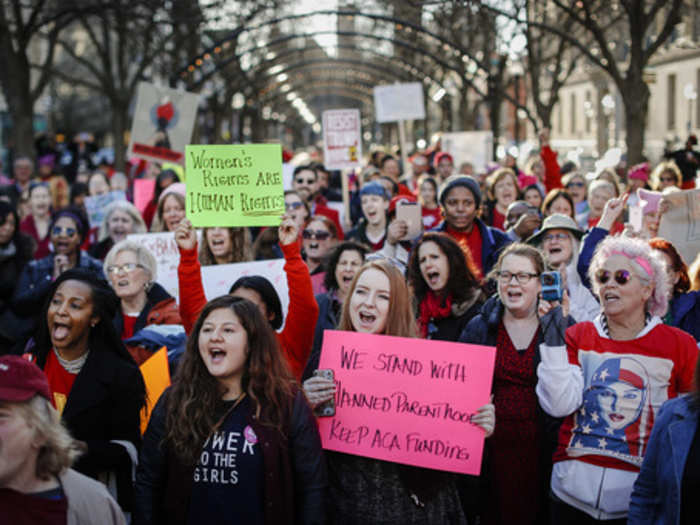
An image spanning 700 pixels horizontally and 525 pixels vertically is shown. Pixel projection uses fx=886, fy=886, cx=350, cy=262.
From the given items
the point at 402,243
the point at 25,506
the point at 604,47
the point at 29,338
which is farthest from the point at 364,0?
the point at 25,506

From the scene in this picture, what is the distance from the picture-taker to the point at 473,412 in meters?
3.56

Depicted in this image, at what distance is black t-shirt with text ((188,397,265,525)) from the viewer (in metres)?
3.29

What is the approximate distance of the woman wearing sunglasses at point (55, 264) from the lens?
6422 mm

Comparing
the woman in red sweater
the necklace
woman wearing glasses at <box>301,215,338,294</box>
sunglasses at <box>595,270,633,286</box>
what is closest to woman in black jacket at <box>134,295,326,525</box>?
the necklace

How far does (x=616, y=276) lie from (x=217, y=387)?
176 cm

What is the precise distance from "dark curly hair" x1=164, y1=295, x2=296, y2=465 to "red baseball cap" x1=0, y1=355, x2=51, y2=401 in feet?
2.07

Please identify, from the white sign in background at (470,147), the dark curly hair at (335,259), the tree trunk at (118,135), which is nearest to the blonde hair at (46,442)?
the dark curly hair at (335,259)

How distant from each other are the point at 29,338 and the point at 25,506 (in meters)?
2.08

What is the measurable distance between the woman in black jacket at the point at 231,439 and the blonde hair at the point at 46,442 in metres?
0.58

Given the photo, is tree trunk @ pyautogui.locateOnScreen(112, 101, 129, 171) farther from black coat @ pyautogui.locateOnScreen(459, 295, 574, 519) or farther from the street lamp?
the street lamp

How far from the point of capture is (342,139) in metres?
11.9

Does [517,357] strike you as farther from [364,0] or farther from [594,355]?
[364,0]

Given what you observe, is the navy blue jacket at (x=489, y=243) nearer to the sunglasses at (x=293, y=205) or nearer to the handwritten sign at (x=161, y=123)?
the sunglasses at (x=293, y=205)

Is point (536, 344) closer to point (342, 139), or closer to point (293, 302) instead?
point (293, 302)
